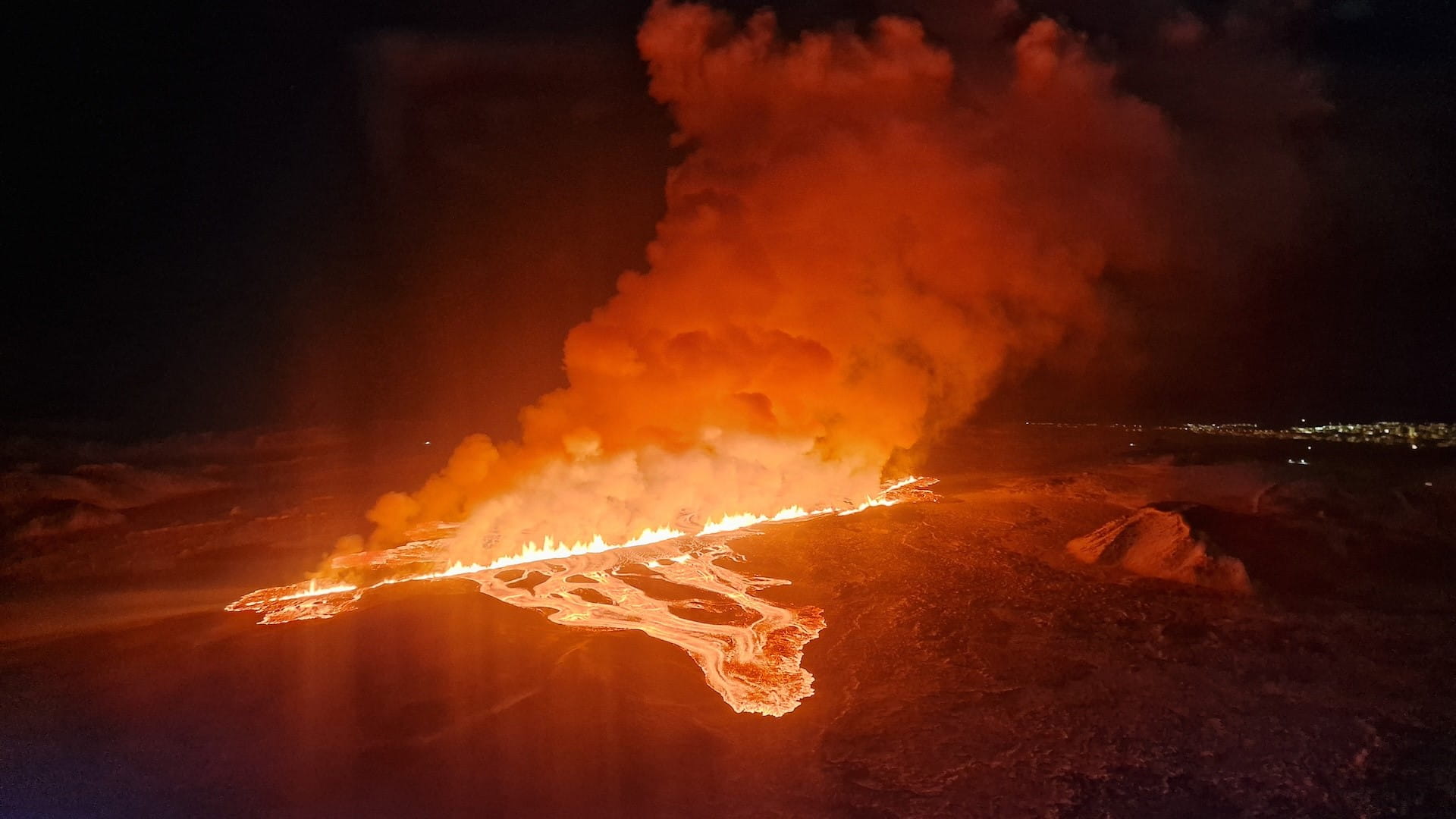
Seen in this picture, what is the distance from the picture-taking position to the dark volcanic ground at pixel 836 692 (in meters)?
5.92

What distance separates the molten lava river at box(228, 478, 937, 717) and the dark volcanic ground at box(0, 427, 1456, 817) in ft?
1.15

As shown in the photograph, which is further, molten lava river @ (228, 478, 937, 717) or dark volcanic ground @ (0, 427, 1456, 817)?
molten lava river @ (228, 478, 937, 717)

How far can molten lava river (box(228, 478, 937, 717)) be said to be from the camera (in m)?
8.25

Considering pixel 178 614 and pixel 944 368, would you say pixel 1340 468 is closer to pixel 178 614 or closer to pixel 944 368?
pixel 944 368

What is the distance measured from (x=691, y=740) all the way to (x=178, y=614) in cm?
810

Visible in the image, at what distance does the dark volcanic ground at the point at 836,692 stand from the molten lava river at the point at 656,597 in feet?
1.15

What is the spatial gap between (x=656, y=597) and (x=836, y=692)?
364 centimetres

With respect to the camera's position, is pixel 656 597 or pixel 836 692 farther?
pixel 656 597

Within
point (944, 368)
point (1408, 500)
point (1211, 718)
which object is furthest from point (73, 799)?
point (1408, 500)

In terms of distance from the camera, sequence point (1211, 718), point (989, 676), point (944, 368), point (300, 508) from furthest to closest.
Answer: point (944, 368) → point (300, 508) → point (989, 676) → point (1211, 718)

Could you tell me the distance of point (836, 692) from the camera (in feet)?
24.8

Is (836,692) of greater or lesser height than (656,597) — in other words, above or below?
below

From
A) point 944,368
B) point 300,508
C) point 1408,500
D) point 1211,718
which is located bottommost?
point 1211,718

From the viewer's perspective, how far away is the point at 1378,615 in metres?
8.97
